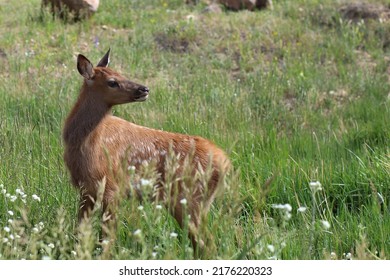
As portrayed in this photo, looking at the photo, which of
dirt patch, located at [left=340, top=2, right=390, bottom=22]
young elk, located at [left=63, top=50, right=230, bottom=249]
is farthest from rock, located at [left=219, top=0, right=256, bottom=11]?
young elk, located at [left=63, top=50, right=230, bottom=249]

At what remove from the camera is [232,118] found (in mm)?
8594

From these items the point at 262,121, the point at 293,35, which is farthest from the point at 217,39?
Answer: the point at 262,121

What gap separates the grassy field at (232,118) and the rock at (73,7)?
26 centimetres

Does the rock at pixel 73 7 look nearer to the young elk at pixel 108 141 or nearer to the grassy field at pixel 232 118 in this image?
the grassy field at pixel 232 118

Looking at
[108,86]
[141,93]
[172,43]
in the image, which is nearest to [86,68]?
[108,86]

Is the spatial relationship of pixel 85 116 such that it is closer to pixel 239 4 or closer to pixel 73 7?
pixel 73 7

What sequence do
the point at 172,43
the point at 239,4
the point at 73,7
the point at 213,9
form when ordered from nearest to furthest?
the point at 172,43
the point at 73,7
the point at 213,9
the point at 239,4

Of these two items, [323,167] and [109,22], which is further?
[109,22]

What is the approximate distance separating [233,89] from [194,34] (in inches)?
135

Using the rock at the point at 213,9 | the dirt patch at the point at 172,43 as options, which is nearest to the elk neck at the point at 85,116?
the dirt patch at the point at 172,43

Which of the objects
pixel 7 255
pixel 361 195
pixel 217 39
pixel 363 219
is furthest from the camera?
pixel 217 39

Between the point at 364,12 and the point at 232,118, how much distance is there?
6.64 metres
